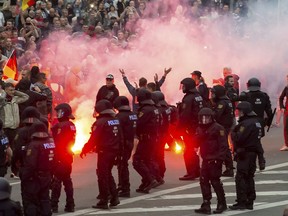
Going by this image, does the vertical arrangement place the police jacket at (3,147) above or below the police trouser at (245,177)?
above

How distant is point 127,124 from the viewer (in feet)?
66.4

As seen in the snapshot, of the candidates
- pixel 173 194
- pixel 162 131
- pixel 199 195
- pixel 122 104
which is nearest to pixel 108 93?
pixel 162 131

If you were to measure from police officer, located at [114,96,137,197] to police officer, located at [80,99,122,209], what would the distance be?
32.6 inches

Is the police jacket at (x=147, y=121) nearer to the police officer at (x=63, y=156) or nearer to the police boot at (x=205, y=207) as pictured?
the police officer at (x=63, y=156)

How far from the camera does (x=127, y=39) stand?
31.4 meters

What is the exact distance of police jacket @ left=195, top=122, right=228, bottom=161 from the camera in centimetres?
1858

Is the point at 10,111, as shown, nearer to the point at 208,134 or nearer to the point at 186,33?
the point at 208,134

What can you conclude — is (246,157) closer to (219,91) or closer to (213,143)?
(213,143)

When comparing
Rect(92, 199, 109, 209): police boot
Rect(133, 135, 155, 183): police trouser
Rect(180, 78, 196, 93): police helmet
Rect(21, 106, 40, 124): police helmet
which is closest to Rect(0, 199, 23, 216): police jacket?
Rect(21, 106, 40, 124): police helmet

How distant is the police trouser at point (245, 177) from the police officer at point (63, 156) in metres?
2.83

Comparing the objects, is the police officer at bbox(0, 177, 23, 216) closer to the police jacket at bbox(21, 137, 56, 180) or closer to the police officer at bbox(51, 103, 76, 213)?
the police jacket at bbox(21, 137, 56, 180)

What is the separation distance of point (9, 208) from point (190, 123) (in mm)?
9542

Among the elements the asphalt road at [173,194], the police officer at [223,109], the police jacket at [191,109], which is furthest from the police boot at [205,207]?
the police officer at [223,109]

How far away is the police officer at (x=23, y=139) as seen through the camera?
1742cm
